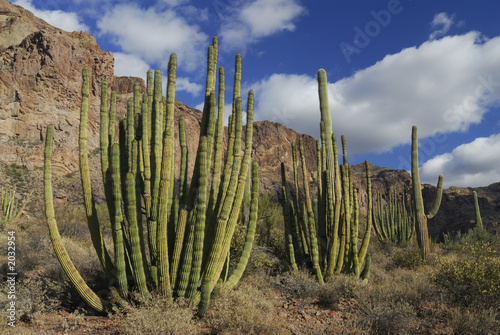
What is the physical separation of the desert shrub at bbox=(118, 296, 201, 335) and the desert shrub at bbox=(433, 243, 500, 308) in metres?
4.76

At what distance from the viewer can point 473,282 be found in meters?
5.96

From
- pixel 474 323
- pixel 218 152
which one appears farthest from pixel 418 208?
pixel 218 152

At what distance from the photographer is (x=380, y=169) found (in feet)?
289

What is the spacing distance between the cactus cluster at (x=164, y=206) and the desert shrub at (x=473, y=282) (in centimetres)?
400

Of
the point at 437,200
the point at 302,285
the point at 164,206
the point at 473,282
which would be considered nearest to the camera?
the point at 164,206

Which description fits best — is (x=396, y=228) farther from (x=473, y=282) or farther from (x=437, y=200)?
(x=473, y=282)

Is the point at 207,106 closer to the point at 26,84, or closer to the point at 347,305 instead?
the point at 347,305

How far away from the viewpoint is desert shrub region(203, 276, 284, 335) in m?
4.28

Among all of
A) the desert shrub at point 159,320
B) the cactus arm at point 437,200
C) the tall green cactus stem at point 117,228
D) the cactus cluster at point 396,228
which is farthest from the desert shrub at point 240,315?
the cactus cluster at point 396,228

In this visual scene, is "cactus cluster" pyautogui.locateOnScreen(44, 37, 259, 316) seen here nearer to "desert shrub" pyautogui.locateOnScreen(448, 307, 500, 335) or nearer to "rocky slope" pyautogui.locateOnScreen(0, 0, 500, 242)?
"desert shrub" pyautogui.locateOnScreen(448, 307, 500, 335)

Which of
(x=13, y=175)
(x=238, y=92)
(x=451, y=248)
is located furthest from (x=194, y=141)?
(x=238, y=92)

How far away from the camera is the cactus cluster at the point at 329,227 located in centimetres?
721

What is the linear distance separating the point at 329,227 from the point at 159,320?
15.8ft

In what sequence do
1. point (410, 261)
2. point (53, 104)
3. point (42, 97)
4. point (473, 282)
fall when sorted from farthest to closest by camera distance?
1. point (53, 104)
2. point (42, 97)
3. point (410, 261)
4. point (473, 282)
